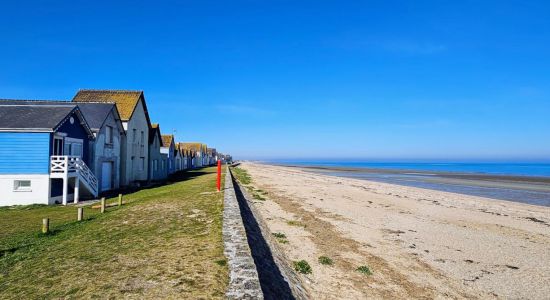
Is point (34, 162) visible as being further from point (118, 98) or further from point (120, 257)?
point (120, 257)

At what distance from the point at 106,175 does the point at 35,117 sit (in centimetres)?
701

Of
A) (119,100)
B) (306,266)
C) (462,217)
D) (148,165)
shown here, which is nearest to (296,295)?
(306,266)

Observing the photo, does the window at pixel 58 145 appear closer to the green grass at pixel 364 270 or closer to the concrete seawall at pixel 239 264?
the concrete seawall at pixel 239 264

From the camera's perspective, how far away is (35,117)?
1962cm

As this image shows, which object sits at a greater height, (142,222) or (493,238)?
(142,222)

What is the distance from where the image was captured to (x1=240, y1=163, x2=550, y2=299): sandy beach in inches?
318

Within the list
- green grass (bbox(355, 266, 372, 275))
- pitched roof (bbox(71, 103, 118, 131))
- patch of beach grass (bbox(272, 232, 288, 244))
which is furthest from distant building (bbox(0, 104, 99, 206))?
green grass (bbox(355, 266, 372, 275))

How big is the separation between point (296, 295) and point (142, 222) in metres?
6.68

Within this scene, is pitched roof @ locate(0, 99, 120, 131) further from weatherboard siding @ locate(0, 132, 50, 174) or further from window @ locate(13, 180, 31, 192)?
window @ locate(13, 180, 31, 192)

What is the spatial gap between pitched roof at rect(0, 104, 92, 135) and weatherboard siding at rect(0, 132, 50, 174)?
0.42m

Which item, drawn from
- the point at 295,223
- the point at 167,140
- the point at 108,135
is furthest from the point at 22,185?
the point at 167,140

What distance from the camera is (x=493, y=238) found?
13.4m

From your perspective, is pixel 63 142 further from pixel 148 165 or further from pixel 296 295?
pixel 296 295

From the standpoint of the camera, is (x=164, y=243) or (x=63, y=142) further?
(x=63, y=142)
